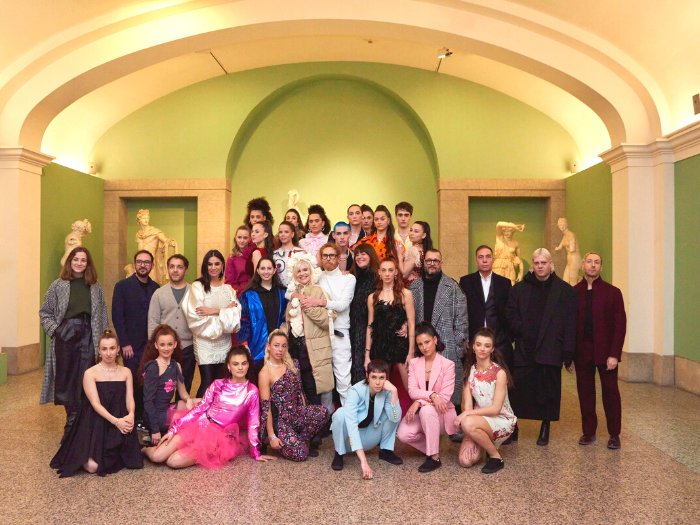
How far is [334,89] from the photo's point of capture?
10742 millimetres

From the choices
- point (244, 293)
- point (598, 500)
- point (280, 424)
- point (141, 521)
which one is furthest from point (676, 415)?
point (141, 521)

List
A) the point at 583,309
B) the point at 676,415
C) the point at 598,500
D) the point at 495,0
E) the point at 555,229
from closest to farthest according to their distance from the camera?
the point at 598,500 → the point at 583,309 → the point at 676,415 → the point at 495,0 → the point at 555,229

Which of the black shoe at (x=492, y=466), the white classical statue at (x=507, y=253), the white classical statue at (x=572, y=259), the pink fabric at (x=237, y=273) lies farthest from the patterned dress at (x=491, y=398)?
the white classical statue at (x=507, y=253)

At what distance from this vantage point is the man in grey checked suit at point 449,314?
183 inches

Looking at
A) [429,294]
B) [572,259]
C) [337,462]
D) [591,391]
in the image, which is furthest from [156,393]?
[572,259]

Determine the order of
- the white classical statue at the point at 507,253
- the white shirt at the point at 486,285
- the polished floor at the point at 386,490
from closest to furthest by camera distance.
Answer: the polished floor at the point at 386,490 → the white shirt at the point at 486,285 → the white classical statue at the point at 507,253

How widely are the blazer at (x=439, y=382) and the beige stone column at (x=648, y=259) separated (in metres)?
3.88

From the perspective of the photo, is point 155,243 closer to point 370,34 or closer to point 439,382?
point 370,34

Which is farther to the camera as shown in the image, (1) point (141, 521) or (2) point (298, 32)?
(2) point (298, 32)

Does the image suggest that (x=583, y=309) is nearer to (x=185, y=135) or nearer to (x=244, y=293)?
(x=244, y=293)

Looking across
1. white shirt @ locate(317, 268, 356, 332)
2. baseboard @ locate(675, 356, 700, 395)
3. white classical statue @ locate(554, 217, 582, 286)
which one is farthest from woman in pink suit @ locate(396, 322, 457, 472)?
white classical statue @ locate(554, 217, 582, 286)

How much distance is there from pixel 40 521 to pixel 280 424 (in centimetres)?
160

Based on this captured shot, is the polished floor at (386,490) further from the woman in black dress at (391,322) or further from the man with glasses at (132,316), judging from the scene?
the man with glasses at (132,316)

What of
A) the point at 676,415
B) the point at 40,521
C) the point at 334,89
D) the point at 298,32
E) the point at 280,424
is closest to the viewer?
the point at 40,521
